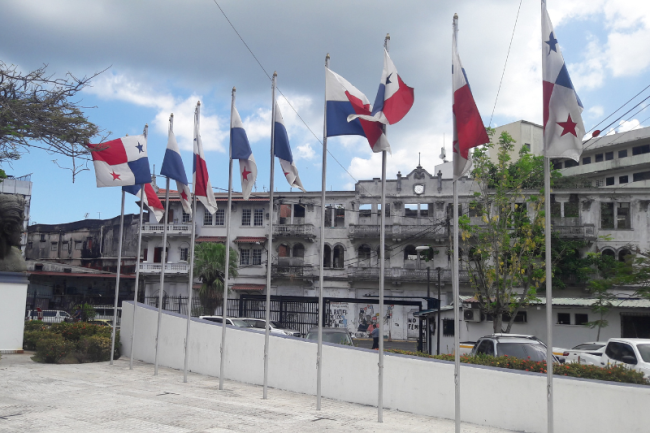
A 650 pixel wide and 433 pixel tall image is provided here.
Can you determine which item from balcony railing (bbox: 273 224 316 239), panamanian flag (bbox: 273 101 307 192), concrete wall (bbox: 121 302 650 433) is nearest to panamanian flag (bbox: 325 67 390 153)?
panamanian flag (bbox: 273 101 307 192)

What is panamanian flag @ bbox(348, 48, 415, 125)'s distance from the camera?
1087cm

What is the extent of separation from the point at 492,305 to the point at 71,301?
3654cm

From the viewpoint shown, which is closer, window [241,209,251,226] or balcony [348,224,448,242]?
balcony [348,224,448,242]

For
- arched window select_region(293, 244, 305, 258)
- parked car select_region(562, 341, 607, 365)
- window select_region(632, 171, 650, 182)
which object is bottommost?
parked car select_region(562, 341, 607, 365)

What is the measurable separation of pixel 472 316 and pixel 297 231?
18356 mm

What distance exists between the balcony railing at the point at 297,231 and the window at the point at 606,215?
22.2m

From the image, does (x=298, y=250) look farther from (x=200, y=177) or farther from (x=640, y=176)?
(x=640, y=176)

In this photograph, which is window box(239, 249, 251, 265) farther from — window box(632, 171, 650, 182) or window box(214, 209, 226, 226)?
window box(632, 171, 650, 182)

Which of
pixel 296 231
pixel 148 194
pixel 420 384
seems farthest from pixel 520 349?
pixel 296 231

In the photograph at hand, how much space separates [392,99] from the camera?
10.9 m

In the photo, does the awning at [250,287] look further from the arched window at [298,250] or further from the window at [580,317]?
the window at [580,317]

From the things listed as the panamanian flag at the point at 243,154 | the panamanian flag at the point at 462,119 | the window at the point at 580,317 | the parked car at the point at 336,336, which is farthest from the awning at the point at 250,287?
the panamanian flag at the point at 462,119

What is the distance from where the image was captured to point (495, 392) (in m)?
10.9

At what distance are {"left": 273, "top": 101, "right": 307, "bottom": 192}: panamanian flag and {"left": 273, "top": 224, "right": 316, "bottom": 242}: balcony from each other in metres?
32.4
